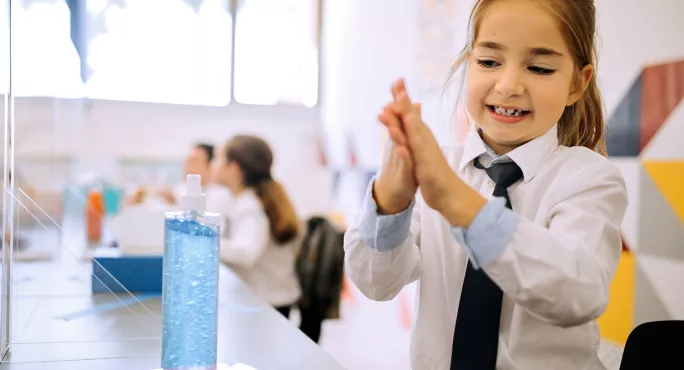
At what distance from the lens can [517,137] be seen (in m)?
0.91

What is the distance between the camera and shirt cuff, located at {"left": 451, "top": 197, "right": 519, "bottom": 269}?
69 centimetres

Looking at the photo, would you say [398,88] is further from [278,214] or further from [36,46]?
[278,214]

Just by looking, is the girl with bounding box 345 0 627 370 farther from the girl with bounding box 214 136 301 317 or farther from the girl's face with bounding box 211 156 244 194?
the girl's face with bounding box 211 156 244 194

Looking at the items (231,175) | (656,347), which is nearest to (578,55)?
(656,347)

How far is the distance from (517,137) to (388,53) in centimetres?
276

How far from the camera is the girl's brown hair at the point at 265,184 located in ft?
9.23

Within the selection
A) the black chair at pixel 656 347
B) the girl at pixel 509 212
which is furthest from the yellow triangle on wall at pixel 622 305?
the girl at pixel 509 212

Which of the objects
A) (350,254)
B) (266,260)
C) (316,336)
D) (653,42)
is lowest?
(316,336)

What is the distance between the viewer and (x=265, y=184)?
2.88m

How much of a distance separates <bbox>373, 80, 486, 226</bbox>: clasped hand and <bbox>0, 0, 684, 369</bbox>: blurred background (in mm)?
568

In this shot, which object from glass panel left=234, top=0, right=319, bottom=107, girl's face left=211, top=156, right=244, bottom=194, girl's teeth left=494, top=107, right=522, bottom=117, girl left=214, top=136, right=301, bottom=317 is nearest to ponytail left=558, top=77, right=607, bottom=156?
girl's teeth left=494, top=107, right=522, bottom=117

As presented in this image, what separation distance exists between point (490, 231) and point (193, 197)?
41 centimetres

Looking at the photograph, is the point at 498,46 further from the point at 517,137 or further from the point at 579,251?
the point at 579,251

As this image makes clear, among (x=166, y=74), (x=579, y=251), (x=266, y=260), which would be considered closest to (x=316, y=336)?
(x=266, y=260)
